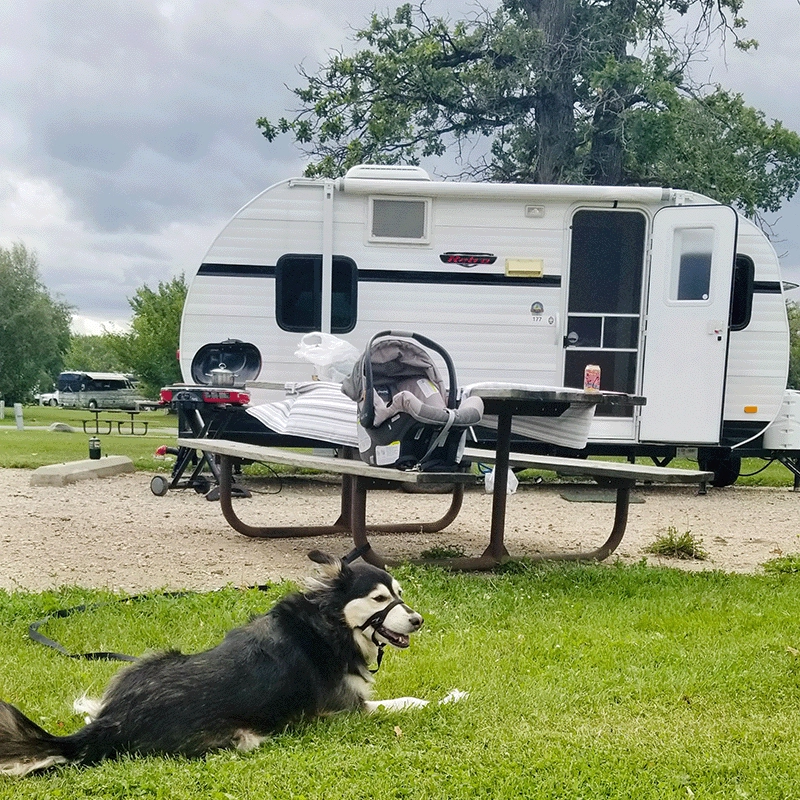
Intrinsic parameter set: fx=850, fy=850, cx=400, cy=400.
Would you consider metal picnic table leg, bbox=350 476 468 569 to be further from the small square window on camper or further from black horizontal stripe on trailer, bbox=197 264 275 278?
black horizontal stripe on trailer, bbox=197 264 275 278

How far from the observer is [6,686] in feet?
10.6

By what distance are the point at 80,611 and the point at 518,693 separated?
230cm

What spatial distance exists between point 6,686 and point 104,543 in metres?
3.09

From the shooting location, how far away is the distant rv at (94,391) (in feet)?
174

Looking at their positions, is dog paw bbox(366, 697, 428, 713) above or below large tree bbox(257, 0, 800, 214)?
below

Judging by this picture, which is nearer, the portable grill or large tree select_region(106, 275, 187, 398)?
the portable grill

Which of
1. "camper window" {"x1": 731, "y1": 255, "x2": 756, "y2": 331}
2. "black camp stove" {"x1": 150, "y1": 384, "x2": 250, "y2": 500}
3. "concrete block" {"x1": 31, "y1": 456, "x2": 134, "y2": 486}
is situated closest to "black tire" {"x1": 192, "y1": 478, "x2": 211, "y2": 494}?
"black camp stove" {"x1": 150, "y1": 384, "x2": 250, "y2": 500}

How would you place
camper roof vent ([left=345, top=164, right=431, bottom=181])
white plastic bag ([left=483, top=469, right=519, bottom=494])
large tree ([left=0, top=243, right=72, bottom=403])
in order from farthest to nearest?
large tree ([left=0, top=243, right=72, bottom=403]), camper roof vent ([left=345, top=164, right=431, bottom=181]), white plastic bag ([left=483, top=469, right=519, bottom=494])

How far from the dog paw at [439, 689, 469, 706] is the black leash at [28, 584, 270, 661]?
1.14m

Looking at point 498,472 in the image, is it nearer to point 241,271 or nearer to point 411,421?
point 411,421

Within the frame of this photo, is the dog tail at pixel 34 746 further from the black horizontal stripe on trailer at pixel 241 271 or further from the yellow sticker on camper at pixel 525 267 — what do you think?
the yellow sticker on camper at pixel 525 267

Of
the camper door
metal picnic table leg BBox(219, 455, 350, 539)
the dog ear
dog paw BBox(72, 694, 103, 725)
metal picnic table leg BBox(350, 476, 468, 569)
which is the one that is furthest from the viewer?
the camper door

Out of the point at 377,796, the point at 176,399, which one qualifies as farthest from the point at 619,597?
the point at 176,399

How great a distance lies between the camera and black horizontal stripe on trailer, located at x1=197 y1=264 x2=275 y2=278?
31.8 ft
